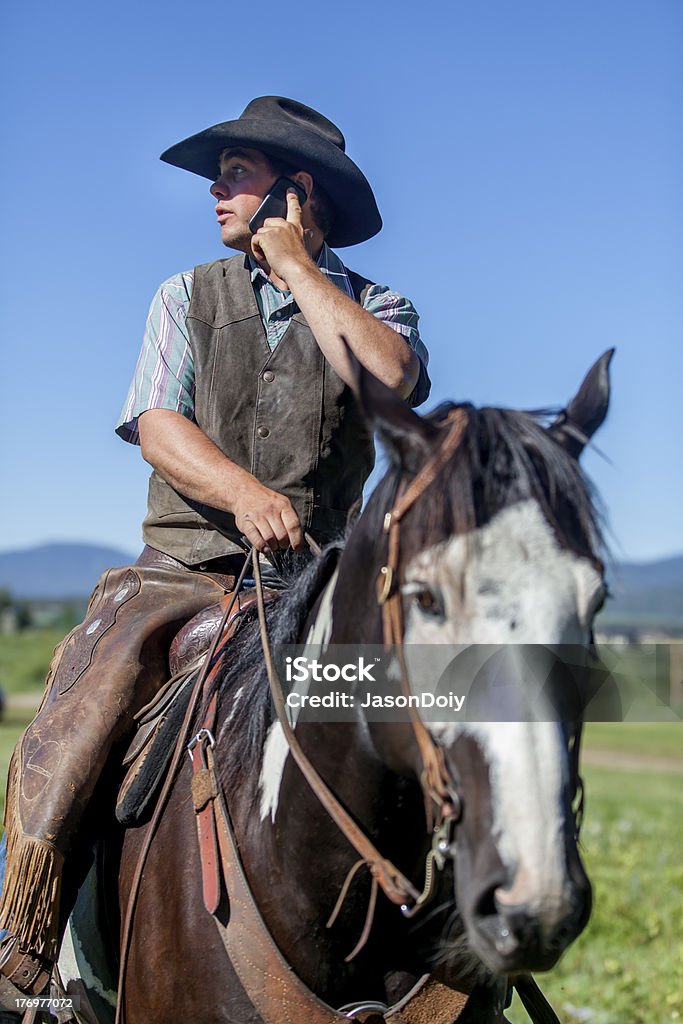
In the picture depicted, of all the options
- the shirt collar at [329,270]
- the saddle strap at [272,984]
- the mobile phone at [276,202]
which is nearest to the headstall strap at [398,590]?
the saddle strap at [272,984]

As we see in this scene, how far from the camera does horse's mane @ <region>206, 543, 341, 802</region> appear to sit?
8.61ft

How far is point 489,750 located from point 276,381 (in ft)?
6.20

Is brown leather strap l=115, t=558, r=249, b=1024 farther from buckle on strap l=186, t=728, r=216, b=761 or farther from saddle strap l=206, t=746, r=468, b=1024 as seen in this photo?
saddle strap l=206, t=746, r=468, b=1024

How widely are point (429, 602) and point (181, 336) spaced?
190cm

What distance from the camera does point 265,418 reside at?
3492 mm

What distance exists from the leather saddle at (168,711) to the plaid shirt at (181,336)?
71 cm

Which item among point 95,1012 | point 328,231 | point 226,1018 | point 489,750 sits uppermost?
point 328,231

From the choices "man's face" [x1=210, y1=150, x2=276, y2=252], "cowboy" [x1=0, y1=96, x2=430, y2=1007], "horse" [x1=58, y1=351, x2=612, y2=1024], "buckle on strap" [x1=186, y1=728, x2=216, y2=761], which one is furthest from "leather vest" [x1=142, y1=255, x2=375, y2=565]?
"buckle on strap" [x1=186, y1=728, x2=216, y2=761]

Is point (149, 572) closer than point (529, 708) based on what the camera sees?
No

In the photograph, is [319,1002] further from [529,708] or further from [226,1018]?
[529,708]

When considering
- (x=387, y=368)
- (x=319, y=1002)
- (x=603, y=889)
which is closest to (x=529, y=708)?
(x=319, y=1002)

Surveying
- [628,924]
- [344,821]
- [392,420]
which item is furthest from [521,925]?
[628,924]

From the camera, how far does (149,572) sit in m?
3.48

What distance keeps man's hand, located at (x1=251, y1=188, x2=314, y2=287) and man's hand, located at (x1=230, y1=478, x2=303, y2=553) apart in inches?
27.8
